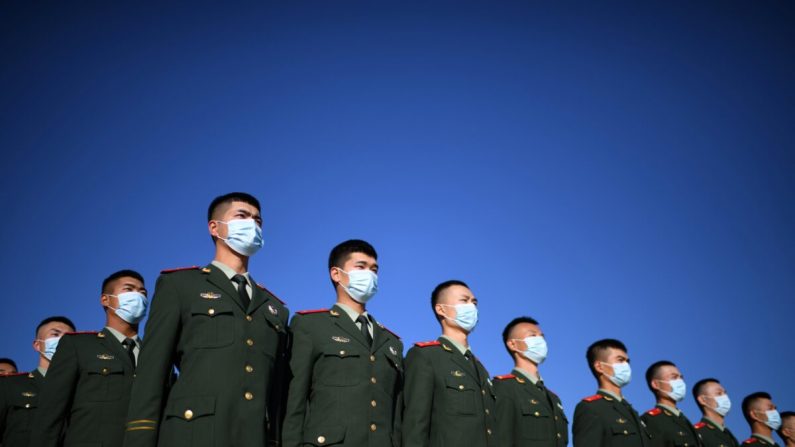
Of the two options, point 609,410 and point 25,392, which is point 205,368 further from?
point 609,410

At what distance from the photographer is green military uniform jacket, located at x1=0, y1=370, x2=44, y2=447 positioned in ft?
27.9

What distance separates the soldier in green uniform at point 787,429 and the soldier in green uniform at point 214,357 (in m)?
11.6

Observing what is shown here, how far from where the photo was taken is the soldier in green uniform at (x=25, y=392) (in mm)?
8539

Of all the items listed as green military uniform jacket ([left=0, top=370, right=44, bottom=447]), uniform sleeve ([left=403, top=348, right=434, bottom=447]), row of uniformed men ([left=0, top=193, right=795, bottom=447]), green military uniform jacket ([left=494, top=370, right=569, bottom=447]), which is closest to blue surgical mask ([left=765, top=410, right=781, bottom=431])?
row of uniformed men ([left=0, top=193, right=795, bottom=447])

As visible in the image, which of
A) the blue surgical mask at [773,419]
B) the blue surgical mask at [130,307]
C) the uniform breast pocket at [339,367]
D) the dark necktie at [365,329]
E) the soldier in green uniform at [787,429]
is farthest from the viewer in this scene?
the soldier in green uniform at [787,429]

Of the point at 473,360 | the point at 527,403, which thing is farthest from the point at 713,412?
the point at 473,360

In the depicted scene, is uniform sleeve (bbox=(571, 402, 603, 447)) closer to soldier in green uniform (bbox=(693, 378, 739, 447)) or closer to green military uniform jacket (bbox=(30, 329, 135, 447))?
soldier in green uniform (bbox=(693, 378, 739, 447))

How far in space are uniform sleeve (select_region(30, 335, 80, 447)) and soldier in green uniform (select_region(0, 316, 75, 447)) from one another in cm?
261

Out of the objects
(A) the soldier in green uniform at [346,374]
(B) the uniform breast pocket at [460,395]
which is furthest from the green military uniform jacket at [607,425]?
(A) the soldier in green uniform at [346,374]

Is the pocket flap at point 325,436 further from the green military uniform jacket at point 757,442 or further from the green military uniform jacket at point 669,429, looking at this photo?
the green military uniform jacket at point 757,442

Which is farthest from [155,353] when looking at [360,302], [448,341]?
[448,341]

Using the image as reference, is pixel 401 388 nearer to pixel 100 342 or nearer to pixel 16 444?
pixel 100 342

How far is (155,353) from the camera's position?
4582 millimetres

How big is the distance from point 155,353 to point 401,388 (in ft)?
8.69
